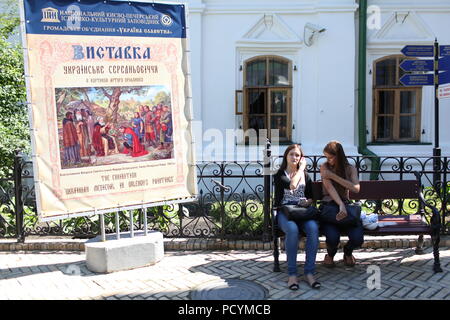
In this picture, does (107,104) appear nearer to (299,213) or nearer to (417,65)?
(299,213)

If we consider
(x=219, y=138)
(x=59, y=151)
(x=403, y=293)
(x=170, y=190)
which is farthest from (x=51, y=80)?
(x=219, y=138)

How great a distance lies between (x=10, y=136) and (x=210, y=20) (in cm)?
485

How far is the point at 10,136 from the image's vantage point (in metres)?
6.13

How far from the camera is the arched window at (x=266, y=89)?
9219 millimetres

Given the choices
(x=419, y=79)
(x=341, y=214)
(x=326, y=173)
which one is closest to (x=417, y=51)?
(x=419, y=79)

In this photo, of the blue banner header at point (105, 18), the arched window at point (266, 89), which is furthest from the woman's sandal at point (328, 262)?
the arched window at point (266, 89)

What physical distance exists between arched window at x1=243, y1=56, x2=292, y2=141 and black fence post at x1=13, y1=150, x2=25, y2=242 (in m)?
5.12

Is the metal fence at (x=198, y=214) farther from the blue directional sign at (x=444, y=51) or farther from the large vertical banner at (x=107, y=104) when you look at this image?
the blue directional sign at (x=444, y=51)

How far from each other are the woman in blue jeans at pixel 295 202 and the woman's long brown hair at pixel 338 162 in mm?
301

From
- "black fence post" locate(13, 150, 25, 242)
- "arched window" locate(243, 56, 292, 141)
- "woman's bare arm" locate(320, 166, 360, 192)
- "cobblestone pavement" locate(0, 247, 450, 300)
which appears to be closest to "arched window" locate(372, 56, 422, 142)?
"arched window" locate(243, 56, 292, 141)

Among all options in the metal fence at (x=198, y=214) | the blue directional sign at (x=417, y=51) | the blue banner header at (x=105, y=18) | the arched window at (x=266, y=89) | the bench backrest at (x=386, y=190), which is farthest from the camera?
the arched window at (x=266, y=89)

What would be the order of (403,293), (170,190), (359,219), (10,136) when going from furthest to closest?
(10,136)
(170,190)
(359,219)
(403,293)

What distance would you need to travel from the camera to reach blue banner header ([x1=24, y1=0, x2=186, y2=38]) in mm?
3926

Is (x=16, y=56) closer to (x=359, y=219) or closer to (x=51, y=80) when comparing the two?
(x=51, y=80)
